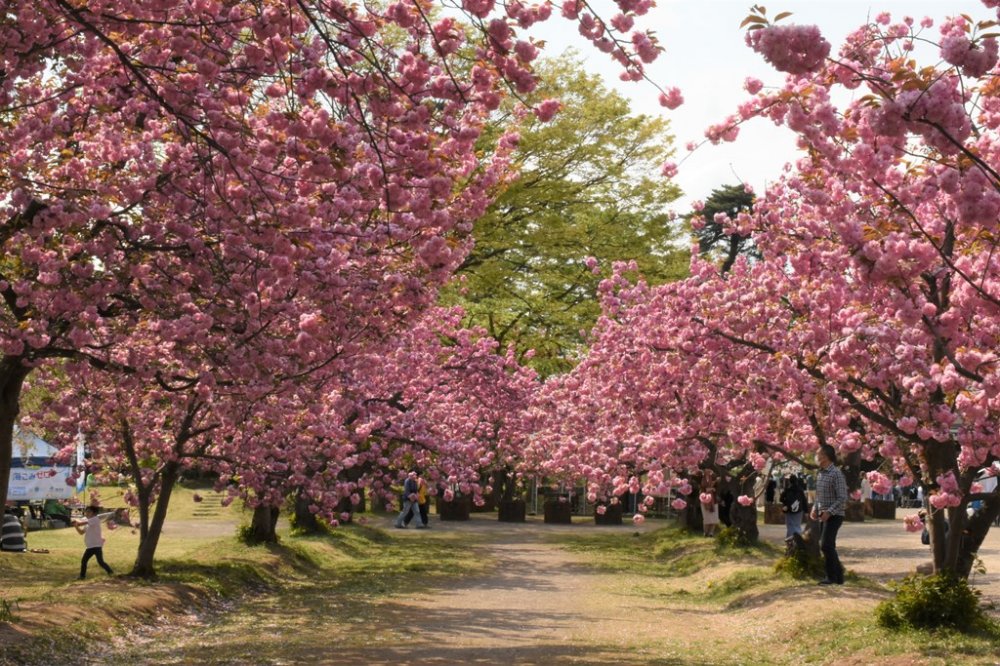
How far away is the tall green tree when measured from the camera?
34219mm

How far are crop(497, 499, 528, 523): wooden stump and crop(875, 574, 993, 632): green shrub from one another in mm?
34190

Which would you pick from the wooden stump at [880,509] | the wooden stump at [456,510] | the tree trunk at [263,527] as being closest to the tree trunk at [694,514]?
the wooden stump at [456,510]

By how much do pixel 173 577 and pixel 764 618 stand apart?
950 cm

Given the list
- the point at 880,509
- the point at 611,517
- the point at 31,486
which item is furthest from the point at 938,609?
the point at 880,509

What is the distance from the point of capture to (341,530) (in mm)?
34438

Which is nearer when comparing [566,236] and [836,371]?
[836,371]

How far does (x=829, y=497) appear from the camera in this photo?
16.8 m

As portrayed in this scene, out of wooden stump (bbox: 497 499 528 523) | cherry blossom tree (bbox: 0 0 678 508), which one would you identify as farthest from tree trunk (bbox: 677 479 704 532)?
cherry blossom tree (bbox: 0 0 678 508)

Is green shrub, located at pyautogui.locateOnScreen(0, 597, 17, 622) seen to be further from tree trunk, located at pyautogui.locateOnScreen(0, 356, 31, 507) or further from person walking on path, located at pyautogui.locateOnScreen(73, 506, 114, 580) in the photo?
person walking on path, located at pyautogui.locateOnScreen(73, 506, 114, 580)

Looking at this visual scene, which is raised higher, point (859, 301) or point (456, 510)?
point (859, 301)

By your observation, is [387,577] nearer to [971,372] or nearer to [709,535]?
[709,535]

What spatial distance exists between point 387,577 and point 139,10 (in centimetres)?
1542

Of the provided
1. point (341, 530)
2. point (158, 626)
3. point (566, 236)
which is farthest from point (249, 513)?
point (158, 626)

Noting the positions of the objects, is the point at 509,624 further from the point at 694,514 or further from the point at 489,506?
the point at 489,506
